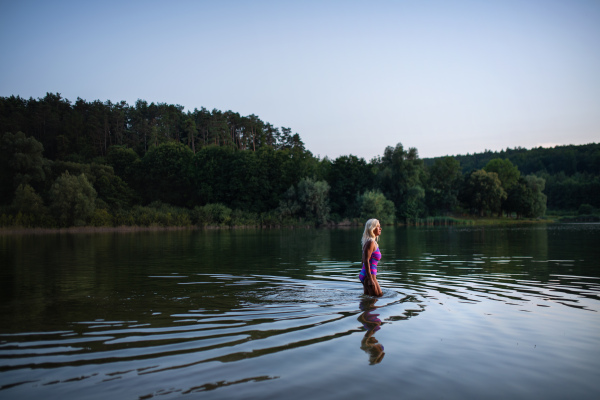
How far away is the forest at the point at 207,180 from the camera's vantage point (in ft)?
237

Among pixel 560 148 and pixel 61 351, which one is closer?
pixel 61 351

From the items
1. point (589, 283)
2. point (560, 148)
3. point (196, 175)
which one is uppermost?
point (560, 148)

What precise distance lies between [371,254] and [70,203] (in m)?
60.7

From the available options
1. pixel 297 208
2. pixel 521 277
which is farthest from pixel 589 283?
pixel 297 208

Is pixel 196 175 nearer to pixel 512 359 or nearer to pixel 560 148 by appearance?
pixel 512 359

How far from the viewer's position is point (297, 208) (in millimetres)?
81438

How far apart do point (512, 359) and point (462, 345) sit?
806 mm

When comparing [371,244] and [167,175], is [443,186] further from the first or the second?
[371,244]

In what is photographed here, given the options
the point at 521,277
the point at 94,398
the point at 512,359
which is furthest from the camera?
the point at 521,277

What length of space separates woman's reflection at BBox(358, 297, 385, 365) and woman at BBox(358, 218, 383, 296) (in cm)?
33

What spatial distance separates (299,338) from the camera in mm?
7402

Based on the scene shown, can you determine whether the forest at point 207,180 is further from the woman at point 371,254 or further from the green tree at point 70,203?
the woman at point 371,254

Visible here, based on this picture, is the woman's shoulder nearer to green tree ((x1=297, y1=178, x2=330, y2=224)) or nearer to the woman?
the woman

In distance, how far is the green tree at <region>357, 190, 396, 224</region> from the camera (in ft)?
264
